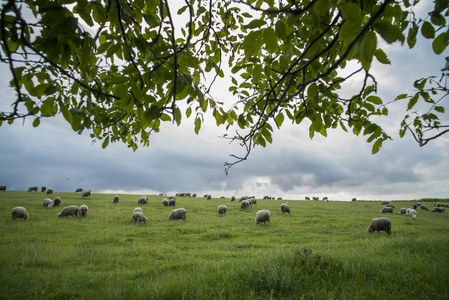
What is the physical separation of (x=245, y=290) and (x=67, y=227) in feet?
45.0

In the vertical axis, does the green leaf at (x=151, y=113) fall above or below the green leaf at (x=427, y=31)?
below

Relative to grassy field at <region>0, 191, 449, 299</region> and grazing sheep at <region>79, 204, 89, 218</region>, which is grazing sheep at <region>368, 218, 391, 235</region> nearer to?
grassy field at <region>0, 191, 449, 299</region>

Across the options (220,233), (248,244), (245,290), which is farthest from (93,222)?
(245,290)

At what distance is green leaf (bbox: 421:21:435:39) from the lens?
154cm

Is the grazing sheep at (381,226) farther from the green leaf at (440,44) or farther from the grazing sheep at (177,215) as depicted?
the green leaf at (440,44)

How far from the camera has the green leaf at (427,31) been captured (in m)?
1.54

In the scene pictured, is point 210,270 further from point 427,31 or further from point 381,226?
point 381,226

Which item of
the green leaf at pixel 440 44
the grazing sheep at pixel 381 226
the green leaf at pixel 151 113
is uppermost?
the green leaf at pixel 440 44

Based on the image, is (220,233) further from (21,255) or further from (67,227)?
(67,227)

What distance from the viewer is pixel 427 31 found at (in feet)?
5.12

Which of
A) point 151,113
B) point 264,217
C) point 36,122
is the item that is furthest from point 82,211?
point 151,113

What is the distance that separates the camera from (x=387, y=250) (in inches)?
299

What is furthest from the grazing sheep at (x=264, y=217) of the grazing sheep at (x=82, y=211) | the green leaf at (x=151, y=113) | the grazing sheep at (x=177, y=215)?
the green leaf at (x=151, y=113)

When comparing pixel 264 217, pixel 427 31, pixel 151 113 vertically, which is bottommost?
pixel 264 217
